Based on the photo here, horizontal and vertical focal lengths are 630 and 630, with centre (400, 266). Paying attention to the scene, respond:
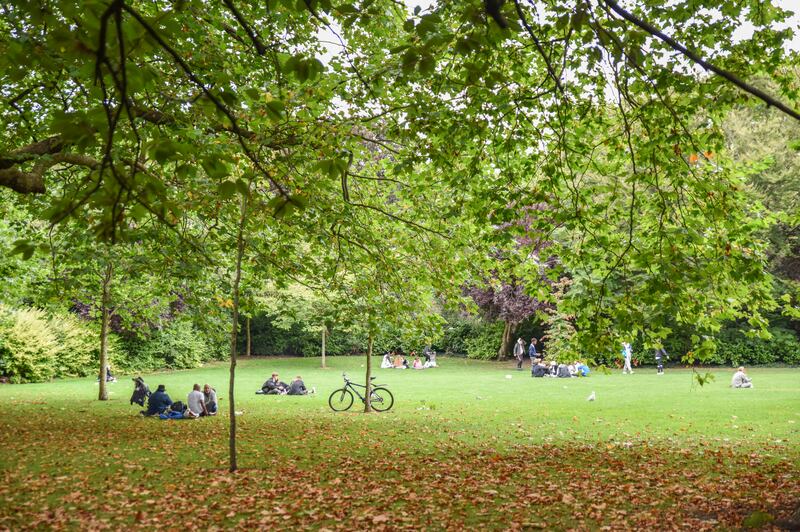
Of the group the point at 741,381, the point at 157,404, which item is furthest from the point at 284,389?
the point at 741,381

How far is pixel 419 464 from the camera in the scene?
949cm

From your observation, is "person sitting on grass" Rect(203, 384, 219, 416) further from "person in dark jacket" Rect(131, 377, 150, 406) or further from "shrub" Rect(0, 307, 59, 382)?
"shrub" Rect(0, 307, 59, 382)

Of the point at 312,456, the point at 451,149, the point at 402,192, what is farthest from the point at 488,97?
the point at 312,456

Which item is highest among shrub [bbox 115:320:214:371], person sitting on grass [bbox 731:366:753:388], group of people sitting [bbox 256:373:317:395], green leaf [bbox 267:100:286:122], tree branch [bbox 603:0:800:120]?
tree branch [bbox 603:0:800:120]

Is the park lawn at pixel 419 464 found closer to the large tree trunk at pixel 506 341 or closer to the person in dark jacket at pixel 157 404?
the person in dark jacket at pixel 157 404

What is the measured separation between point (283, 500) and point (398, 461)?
8.98ft

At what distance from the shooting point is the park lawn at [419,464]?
6691 mm

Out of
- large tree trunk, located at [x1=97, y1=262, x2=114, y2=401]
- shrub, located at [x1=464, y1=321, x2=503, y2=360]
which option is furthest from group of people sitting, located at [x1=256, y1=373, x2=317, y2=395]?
shrub, located at [x1=464, y1=321, x2=503, y2=360]

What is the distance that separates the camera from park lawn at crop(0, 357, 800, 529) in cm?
669

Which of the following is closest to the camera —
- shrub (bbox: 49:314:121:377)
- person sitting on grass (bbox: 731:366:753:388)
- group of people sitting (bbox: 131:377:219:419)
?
group of people sitting (bbox: 131:377:219:419)

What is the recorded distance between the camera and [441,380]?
27.4 meters

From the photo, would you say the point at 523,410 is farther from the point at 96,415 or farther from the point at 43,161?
the point at 43,161

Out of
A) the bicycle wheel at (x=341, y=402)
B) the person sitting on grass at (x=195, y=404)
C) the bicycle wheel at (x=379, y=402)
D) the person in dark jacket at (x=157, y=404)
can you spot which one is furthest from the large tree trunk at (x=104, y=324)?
the bicycle wheel at (x=379, y=402)

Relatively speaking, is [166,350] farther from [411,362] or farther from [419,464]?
[419,464]
